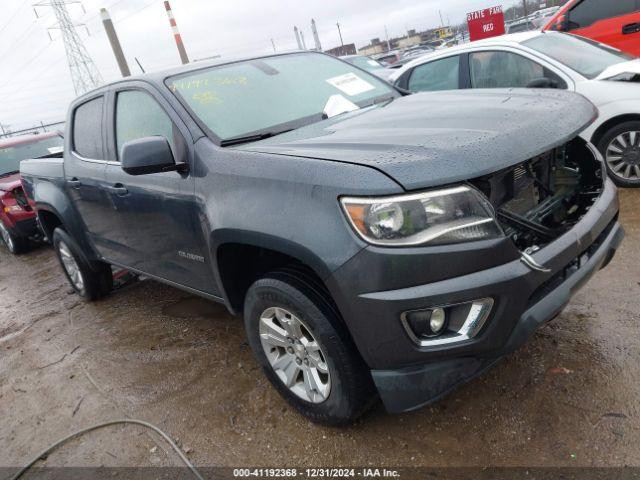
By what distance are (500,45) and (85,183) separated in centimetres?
404

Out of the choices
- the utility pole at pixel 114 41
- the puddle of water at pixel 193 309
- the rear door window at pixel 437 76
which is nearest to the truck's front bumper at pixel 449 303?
the puddle of water at pixel 193 309

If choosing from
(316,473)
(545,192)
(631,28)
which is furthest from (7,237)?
(631,28)

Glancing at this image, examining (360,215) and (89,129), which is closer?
(360,215)

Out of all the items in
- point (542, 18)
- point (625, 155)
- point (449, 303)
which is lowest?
point (625, 155)

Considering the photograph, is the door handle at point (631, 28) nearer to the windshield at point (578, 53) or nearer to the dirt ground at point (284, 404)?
the windshield at point (578, 53)

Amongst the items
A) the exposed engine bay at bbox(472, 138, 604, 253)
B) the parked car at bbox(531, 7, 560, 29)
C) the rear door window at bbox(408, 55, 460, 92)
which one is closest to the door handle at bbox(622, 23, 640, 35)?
the parked car at bbox(531, 7, 560, 29)

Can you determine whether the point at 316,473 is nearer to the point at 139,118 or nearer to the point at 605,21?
the point at 139,118

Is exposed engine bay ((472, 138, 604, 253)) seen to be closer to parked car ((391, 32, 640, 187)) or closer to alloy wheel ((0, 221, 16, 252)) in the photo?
parked car ((391, 32, 640, 187))

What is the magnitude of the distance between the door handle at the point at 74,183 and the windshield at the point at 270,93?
1.39 meters

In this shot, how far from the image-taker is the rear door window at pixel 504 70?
4.71 metres

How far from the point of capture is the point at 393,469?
210 cm

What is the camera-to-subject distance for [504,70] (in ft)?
16.1

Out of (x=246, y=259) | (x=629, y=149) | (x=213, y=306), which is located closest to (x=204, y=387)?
(x=246, y=259)

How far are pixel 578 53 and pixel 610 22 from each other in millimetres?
2249
